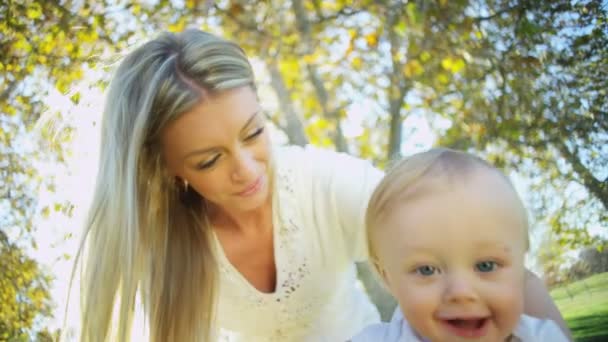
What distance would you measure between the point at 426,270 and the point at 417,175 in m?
0.21

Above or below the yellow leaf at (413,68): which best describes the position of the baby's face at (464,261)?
below


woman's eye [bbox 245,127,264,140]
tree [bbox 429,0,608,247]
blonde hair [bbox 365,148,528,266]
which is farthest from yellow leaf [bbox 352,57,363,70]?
blonde hair [bbox 365,148,528,266]

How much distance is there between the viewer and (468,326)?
1.27 metres

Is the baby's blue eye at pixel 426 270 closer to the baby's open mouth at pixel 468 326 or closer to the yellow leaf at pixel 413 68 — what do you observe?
the baby's open mouth at pixel 468 326

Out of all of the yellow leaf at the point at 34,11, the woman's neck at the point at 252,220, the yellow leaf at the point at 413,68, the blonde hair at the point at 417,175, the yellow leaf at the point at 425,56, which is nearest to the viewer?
the blonde hair at the point at 417,175

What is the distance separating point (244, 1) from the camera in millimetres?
3742

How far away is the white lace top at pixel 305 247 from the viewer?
6.58ft

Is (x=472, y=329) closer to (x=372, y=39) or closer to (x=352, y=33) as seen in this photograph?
(x=372, y=39)

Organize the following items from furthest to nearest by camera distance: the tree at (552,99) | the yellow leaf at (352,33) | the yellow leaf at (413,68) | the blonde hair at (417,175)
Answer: the yellow leaf at (352,33), the yellow leaf at (413,68), the tree at (552,99), the blonde hair at (417,175)

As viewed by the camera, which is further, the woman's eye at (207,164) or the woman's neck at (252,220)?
the woman's neck at (252,220)

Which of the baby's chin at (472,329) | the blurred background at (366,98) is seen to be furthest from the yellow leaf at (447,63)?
the baby's chin at (472,329)

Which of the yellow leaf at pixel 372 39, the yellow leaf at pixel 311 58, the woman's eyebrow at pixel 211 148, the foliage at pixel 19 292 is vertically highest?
the yellow leaf at pixel 372 39

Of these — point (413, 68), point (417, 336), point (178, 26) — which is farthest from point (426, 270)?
point (178, 26)

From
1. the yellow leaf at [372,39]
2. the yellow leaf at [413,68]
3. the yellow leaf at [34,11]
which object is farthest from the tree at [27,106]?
the yellow leaf at [413,68]
